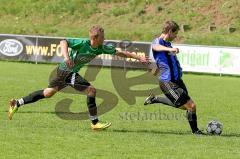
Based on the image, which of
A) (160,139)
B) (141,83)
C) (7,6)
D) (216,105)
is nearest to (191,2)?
(7,6)

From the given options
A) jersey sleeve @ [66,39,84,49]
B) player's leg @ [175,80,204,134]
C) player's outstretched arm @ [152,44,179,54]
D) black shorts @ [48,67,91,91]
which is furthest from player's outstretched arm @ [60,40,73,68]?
player's leg @ [175,80,204,134]

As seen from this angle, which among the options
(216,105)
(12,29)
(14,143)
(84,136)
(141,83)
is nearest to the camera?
(14,143)

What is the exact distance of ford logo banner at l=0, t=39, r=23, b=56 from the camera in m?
30.9

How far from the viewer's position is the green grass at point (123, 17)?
36.7 metres

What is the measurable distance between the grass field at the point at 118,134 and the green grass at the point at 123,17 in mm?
19685

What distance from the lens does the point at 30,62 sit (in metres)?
30.9

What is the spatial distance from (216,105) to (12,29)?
2556cm

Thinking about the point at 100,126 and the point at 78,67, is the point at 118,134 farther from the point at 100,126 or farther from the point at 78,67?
the point at 78,67

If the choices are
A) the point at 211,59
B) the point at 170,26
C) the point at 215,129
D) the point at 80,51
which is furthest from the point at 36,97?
the point at 211,59

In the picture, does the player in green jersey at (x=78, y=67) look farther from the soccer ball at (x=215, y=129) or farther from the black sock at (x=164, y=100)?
the soccer ball at (x=215, y=129)

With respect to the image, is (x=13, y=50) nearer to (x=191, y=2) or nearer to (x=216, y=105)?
(x=191, y=2)

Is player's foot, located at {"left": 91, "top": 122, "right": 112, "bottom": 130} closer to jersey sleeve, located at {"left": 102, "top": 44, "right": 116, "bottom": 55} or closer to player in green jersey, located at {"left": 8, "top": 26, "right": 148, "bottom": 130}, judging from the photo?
player in green jersey, located at {"left": 8, "top": 26, "right": 148, "bottom": 130}

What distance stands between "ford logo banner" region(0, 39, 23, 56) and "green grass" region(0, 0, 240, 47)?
23.2 ft

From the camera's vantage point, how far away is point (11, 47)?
31.1 metres
